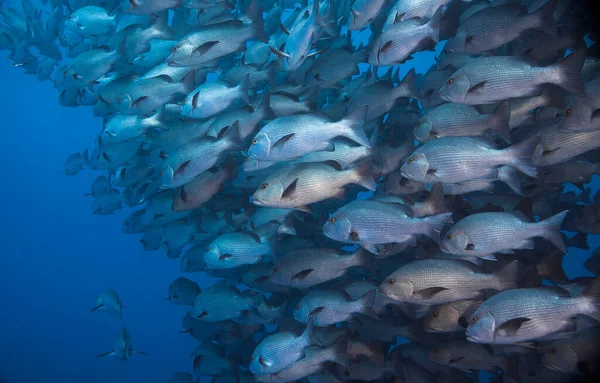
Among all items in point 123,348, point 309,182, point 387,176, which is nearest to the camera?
point 309,182

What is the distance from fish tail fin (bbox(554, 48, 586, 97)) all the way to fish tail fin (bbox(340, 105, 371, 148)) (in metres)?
1.56

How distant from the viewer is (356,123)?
3654 mm

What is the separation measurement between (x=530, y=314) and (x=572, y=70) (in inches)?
76.0

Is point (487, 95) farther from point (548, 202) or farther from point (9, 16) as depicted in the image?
point (9, 16)

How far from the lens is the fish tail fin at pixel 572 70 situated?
3080 mm

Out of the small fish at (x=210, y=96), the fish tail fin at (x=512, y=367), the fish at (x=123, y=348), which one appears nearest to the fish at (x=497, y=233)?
the fish tail fin at (x=512, y=367)

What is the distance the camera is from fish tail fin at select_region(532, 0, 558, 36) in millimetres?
3322

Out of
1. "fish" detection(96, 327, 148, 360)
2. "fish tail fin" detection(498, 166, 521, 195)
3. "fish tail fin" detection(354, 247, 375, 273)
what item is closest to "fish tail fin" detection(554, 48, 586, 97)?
"fish tail fin" detection(498, 166, 521, 195)

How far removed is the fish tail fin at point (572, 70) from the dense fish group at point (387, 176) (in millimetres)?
10

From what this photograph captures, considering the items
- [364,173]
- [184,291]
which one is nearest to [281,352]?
[364,173]

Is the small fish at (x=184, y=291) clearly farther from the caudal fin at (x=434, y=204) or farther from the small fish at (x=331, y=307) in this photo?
the caudal fin at (x=434, y=204)

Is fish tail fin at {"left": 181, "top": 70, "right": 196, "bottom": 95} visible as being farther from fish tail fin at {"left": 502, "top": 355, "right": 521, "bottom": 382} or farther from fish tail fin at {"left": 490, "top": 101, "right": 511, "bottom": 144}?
fish tail fin at {"left": 502, "top": 355, "right": 521, "bottom": 382}

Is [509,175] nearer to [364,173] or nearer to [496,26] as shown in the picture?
[364,173]

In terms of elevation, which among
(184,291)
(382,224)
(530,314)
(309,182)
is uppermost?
(309,182)
